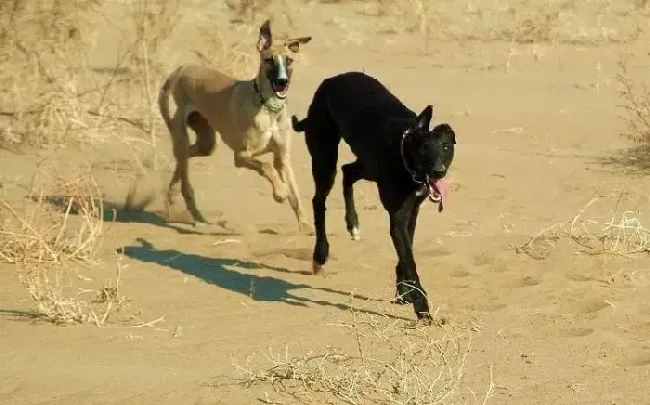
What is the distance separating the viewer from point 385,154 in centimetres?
744

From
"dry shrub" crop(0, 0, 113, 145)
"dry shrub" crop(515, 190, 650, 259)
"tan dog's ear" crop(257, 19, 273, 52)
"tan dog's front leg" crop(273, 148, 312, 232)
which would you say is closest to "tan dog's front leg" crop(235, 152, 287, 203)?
"tan dog's front leg" crop(273, 148, 312, 232)

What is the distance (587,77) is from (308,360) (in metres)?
11.4

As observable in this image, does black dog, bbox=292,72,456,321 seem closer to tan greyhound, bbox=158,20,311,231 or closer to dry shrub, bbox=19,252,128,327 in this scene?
tan greyhound, bbox=158,20,311,231

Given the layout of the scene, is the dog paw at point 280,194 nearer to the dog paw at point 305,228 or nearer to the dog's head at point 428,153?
the dog paw at point 305,228

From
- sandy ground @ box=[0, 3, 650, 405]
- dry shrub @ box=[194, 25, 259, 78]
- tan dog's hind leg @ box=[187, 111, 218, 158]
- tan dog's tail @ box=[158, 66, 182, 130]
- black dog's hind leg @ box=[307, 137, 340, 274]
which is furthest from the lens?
dry shrub @ box=[194, 25, 259, 78]

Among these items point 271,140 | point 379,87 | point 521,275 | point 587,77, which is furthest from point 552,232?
point 587,77

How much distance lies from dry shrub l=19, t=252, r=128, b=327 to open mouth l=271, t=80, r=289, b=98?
258 centimetres

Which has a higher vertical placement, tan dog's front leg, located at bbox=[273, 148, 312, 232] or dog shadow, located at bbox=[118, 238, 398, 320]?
tan dog's front leg, located at bbox=[273, 148, 312, 232]

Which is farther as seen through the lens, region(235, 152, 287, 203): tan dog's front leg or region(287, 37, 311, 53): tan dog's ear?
region(287, 37, 311, 53): tan dog's ear

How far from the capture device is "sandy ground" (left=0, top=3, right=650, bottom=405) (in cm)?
590

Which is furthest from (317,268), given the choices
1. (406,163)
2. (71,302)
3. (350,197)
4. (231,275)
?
(71,302)

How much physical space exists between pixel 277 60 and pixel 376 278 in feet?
6.82

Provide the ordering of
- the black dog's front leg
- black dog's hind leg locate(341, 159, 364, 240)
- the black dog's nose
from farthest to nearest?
black dog's hind leg locate(341, 159, 364, 240) < the black dog's front leg < the black dog's nose

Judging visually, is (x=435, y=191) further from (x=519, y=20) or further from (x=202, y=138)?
(x=519, y=20)
